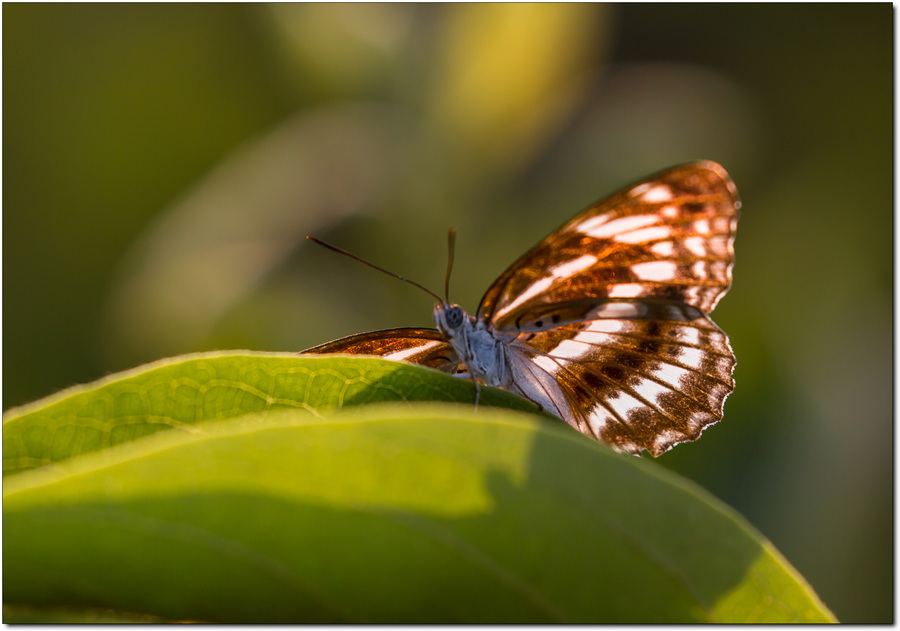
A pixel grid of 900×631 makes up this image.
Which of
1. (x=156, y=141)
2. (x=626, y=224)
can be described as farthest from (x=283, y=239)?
(x=626, y=224)

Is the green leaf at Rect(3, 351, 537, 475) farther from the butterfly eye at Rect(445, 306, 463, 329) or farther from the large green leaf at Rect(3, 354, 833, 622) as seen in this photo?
the butterfly eye at Rect(445, 306, 463, 329)

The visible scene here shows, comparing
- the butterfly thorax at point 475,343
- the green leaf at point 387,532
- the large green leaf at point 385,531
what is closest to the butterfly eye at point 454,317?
the butterfly thorax at point 475,343

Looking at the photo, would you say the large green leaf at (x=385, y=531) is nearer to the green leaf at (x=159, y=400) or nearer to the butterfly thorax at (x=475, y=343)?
the green leaf at (x=159, y=400)

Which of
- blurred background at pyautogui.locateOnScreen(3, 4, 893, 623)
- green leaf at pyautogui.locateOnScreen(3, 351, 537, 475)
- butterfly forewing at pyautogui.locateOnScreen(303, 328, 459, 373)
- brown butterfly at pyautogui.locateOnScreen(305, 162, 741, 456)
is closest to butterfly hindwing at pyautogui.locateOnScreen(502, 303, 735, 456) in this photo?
brown butterfly at pyautogui.locateOnScreen(305, 162, 741, 456)

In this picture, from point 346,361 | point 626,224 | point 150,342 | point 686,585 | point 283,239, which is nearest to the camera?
point 686,585

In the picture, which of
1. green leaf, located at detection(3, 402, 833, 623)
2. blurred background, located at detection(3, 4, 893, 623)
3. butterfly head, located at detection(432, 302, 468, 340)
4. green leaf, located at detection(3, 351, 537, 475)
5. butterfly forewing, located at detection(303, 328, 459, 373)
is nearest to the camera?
green leaf, located at detection(3, 402, 833, 623)

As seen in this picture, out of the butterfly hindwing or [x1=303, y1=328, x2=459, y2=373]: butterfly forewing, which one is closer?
[x1=303, y1=328, x2=459, y2=373]: butterfly forewing

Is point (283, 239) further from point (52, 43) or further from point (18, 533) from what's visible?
point (18, 533)

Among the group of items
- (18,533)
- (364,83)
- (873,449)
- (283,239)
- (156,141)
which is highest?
(364,83)
